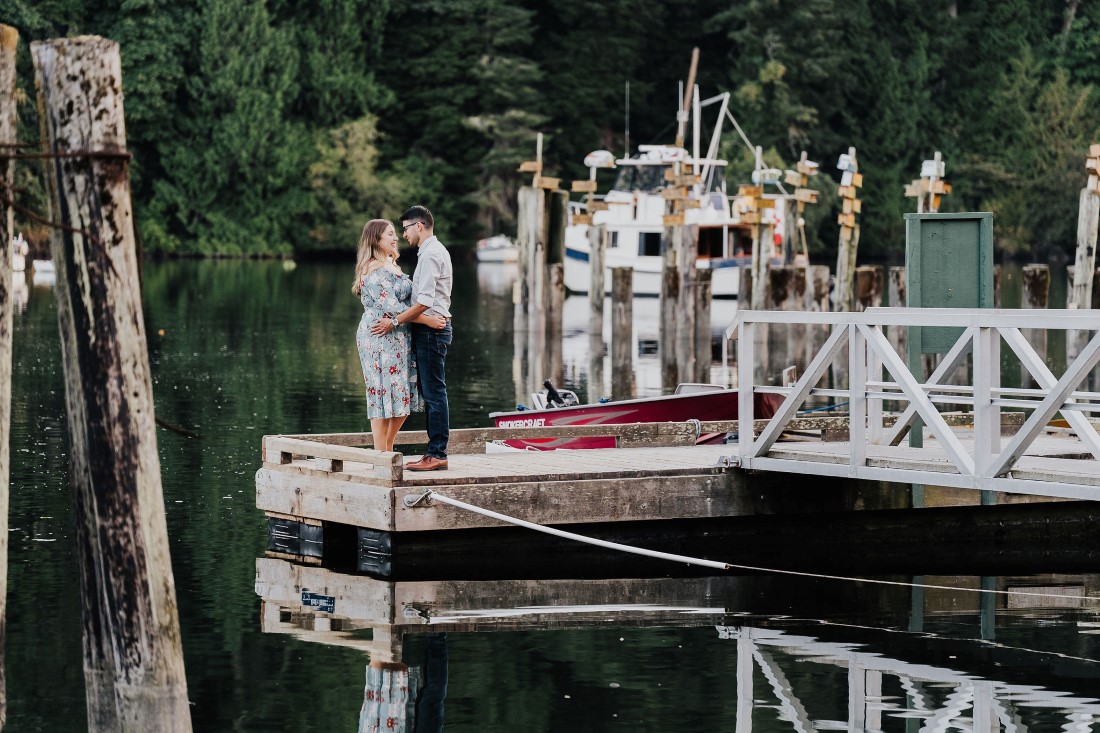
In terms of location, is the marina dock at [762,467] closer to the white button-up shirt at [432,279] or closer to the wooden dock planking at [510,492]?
the wooden dock planking at [510,492]

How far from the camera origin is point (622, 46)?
6919cm

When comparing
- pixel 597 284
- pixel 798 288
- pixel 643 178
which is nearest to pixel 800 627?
pixel 798 288

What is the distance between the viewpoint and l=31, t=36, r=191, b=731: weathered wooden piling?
25.9 feet

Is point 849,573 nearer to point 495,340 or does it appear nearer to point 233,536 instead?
point 233,536

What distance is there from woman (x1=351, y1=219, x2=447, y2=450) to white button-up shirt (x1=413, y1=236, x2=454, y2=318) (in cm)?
11

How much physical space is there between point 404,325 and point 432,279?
1.60 ft

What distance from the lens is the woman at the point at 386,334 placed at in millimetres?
12758

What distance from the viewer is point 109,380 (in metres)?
7.91

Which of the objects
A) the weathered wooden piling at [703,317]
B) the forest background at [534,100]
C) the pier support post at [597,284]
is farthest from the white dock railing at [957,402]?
the forest background at [534,100]

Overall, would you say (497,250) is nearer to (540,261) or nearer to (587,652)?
(540,261)

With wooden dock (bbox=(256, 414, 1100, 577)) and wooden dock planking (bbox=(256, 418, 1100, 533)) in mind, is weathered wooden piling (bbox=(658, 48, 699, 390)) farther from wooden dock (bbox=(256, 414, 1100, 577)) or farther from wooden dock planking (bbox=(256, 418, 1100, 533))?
wooden dock planking (bbox=(256, 418, 1100, 533))

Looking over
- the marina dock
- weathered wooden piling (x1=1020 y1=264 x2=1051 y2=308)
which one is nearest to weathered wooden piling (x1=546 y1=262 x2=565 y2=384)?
weathered wooden piling (x1=1020 y1=264 x2=1051 y2=308)

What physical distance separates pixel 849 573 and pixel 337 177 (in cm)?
5500

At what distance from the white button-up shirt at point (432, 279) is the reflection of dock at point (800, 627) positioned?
5.76 ft
